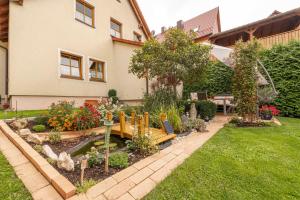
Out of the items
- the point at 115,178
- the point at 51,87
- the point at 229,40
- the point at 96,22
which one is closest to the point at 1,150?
the point at 115,178

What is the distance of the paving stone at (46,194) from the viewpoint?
65.0 inches

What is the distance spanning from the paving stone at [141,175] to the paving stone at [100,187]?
0.24 m

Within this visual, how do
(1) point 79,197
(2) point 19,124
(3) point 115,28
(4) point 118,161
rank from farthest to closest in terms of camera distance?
(3) point 115,28, (2) point 19,124, (4) point 118,161, (1) point 79,197

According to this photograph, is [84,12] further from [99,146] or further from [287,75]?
[287,75]

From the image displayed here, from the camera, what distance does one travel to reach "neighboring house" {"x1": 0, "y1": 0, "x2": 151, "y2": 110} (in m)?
6.32

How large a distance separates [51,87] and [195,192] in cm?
755

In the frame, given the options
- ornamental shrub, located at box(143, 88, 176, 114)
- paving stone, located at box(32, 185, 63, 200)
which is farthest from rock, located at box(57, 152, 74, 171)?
ornamental shrub, located at box(143, 88, 176, 114)

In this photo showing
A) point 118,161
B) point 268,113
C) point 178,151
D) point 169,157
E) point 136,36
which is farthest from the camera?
point 136,36

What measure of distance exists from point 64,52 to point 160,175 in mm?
7722

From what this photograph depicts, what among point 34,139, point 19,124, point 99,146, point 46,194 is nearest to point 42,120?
point 19,124

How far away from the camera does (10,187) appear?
5.82ft

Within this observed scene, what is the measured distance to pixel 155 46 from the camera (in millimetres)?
5949

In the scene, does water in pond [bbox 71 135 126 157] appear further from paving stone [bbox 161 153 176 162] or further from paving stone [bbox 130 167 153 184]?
paving stone [bbox 161 153 176 162]

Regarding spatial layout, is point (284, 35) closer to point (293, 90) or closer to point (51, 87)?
point (293, 90)
